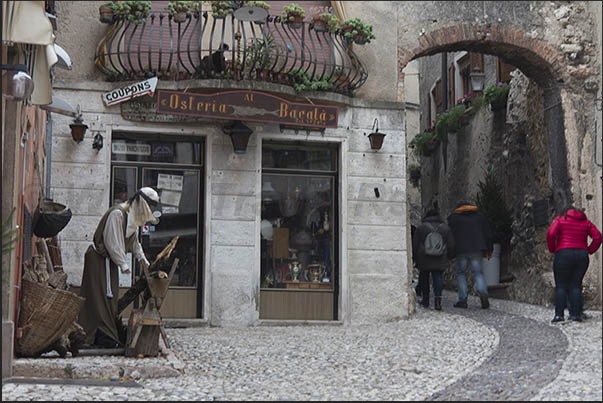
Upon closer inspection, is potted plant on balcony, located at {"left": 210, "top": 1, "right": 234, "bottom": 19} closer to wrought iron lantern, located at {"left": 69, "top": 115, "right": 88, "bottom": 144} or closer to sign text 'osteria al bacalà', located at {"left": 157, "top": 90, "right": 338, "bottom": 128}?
sign text 'osteria al bacalà', located at {"left": 157, "top": 90, "right": 338, "bottom": 128}

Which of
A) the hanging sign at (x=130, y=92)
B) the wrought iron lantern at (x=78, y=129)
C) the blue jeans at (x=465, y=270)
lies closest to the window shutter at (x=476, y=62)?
the blue jeans at (x=465, y=270)

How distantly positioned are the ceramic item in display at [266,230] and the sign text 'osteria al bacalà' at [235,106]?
147 centimetres

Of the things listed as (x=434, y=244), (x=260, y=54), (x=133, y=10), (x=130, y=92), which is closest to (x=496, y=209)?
(x=434, y=244)

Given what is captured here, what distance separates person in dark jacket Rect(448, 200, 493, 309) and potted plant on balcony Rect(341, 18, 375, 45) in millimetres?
3246

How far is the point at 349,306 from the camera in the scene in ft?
41.9

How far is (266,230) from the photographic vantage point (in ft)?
42.3

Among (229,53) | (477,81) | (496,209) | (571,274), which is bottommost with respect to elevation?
(571,274)

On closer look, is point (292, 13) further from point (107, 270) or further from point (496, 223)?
point (496, 223)

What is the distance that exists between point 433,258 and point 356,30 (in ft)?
11.8

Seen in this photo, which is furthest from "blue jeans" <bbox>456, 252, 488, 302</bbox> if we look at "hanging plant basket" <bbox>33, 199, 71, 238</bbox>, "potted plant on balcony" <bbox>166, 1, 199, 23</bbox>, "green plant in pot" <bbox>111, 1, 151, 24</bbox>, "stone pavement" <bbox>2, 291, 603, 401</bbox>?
"hanging plant basket" <bbox>33, 199, 71, 238</bbox>

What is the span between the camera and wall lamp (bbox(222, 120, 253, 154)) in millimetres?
12469

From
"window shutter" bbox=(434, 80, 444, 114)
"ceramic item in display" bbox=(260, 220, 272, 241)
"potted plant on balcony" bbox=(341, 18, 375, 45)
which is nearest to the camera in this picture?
"potted plant on balcony" bbox=(341, 18, 375, 45)

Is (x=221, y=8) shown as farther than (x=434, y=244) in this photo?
No

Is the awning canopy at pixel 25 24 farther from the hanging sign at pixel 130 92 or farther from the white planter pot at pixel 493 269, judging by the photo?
the white planter pot at pixel 493 269
